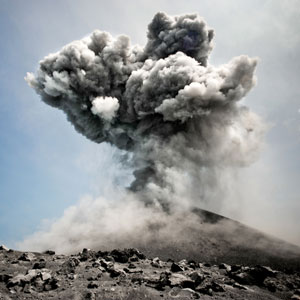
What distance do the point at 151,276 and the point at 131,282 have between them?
1313 mm

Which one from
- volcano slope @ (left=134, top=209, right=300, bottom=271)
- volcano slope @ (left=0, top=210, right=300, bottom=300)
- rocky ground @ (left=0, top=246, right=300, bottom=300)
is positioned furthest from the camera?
volcano slope @ (left=134, top=209, right=300, bottom=271)

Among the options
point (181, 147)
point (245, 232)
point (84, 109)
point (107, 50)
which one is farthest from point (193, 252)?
point (107, 50)

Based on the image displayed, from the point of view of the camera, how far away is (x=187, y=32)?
35.8 m

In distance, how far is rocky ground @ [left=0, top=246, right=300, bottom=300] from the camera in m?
8.88

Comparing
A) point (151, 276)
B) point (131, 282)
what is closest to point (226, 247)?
point (151, 276)

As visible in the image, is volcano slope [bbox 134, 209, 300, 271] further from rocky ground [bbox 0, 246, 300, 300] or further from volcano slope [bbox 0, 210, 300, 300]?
rocky ground [bbox 0, 246, 300, 300]

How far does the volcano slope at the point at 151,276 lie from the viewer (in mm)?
9016

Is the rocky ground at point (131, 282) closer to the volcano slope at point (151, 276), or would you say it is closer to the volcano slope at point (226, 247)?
the volcano slope at point (151, 276)

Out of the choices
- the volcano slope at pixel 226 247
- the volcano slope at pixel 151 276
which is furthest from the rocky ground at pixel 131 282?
the volcano slope at pixel 226 247

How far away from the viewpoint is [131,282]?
10156 mm

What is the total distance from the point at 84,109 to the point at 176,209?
19385 mm

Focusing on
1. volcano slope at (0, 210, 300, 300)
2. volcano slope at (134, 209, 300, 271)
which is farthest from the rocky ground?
volcano slope at (134, 209, 300, 271)

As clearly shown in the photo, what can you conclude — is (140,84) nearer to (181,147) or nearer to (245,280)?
(181,147)

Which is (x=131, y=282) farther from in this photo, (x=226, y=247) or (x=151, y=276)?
(x=226, y=247)
